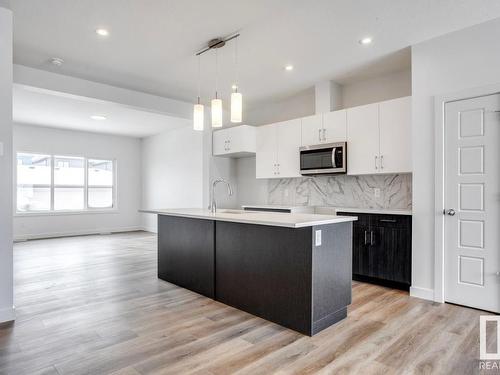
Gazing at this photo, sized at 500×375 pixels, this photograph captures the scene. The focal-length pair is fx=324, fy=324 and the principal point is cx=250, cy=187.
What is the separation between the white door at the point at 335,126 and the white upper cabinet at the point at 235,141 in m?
1.50

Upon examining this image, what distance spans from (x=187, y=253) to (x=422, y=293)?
252 centimetres

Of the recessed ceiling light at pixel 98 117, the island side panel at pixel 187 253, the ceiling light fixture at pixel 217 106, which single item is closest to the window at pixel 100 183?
the recessed ceiling light at pixel 98 117

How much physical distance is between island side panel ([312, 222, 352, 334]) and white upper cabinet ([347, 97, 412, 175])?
1431 millimetres

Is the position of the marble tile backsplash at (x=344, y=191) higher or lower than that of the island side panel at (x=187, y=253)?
higher

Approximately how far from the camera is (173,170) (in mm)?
7625

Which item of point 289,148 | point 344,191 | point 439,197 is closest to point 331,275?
point 439,197

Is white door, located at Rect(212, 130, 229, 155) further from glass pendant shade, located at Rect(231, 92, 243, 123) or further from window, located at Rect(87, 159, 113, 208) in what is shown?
window, located at Rect(87, 159, 113, 208)

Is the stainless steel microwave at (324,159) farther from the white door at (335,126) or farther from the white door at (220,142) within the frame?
the white door at (220,142)

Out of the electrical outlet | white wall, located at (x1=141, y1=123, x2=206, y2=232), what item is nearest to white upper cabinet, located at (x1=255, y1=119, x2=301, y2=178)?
white wall, located at (x1=141, y1=123, x2=206, y2=232)

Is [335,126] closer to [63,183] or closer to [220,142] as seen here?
[220,142]

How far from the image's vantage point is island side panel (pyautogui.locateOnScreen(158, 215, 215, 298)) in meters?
3.35

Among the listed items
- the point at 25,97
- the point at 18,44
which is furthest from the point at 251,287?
the point at 25,97

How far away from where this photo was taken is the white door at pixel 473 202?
2943 millimetres

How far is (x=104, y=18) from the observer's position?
9.82 ft
